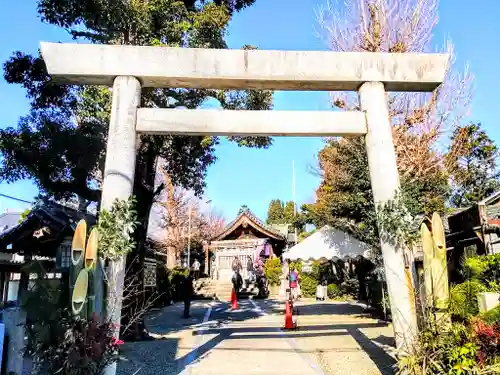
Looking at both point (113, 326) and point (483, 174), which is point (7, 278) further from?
point (483, 174)

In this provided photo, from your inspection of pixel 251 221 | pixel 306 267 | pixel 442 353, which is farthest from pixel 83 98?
pixel 251 221

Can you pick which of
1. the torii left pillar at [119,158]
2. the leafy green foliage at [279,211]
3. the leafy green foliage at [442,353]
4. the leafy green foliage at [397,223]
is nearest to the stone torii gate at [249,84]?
the torii left pillar at [119,158]

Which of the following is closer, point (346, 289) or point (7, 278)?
point (7, 278)

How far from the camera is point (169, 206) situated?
91.7ft

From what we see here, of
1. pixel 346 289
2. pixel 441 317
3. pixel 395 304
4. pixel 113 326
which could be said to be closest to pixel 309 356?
pixel 395 304

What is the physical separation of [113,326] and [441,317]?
4123 millimetres

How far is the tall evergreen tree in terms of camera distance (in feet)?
27.8

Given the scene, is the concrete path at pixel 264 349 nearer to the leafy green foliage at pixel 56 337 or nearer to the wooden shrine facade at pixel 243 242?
the leafy green foliage at pixel 56 337

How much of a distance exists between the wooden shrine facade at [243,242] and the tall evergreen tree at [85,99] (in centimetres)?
1852

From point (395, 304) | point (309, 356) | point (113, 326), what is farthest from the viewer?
point (309, 356)

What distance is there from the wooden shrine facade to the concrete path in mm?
15687

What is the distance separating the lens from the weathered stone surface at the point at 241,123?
20.6ft

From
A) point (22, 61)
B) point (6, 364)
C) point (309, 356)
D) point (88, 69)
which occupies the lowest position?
point (309, 356)

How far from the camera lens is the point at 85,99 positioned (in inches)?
363
